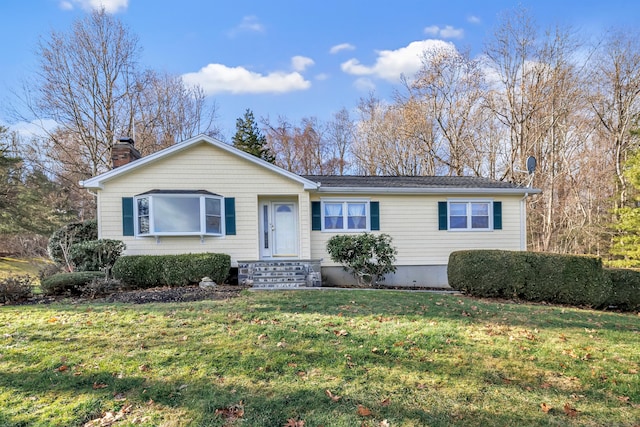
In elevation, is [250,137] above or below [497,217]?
above

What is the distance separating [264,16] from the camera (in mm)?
14609

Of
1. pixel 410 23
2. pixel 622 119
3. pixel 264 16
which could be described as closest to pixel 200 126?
pixel 264 16

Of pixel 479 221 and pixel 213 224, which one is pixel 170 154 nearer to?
pixel 213 224

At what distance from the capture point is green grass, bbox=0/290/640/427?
293cm

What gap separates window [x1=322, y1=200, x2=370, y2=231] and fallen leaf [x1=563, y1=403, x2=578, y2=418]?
8698 mm

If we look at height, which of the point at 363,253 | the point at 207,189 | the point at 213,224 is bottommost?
the point at 363,253

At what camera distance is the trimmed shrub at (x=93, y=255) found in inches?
372

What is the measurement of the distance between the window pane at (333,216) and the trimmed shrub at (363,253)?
1565mm

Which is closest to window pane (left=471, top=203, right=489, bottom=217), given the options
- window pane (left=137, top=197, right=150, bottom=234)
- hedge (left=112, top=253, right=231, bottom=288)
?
hedge (left=112, top=253, right=231, bottom=288)

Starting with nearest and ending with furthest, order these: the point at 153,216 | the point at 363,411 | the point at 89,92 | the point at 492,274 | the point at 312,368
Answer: the point at 363,411 → the point at 312,368 → the point at 492,274 → the point at 153,216 → the point at 89,92

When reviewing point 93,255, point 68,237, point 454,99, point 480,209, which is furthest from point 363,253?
point 454,99

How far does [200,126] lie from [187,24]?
12.1 m

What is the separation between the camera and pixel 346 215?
38.3 feet

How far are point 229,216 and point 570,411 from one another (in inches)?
370
